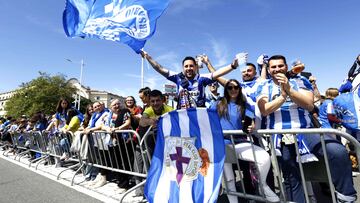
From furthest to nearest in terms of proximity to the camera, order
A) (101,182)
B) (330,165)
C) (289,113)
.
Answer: (101,182), (289,113), (330,165)

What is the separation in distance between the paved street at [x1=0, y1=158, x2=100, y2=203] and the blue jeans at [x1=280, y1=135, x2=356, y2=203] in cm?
308

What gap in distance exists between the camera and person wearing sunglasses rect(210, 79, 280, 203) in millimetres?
2977

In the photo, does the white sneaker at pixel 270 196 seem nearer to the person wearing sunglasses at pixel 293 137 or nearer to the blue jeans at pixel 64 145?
the person wearing sunglasses at pixel 293 137

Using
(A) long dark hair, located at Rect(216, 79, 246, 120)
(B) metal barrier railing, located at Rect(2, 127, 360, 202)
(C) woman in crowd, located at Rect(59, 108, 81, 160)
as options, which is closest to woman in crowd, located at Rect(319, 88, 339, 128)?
(B) metal barrier railing, located at Rect(2, 127, 360, 202)

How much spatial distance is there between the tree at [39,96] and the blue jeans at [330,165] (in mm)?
52333

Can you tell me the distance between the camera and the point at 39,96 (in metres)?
52.3

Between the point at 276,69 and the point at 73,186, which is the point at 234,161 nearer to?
Result: the point at 276,69

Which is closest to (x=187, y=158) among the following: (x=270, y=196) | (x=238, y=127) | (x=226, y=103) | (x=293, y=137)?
(x=238, y=127)

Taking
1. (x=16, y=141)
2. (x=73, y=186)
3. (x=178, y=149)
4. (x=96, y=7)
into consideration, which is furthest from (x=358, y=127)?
(x=16, y=141)

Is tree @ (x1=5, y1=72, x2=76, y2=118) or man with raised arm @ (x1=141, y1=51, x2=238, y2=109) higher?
tree @ (x1=5, y1=72, x2=76, y2=118)

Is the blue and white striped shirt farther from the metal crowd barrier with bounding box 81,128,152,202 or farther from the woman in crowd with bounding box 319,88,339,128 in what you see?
the woman in crowd with bounding box 319,88,339,128

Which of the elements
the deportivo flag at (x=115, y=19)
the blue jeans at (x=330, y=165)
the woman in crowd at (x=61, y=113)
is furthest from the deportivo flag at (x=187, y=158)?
the woman in crowd at (x=61, y=113)

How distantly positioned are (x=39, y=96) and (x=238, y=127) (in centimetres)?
5537

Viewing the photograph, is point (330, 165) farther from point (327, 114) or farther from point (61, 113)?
point (61, 113)
